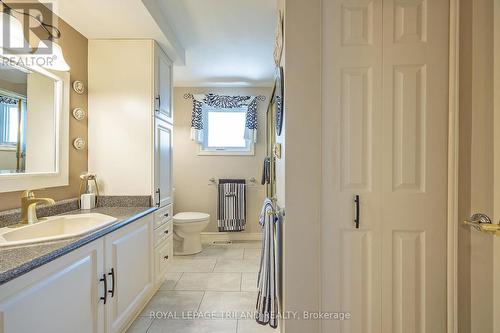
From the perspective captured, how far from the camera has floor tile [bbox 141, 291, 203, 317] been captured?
1.98 metres

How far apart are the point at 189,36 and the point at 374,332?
2782mm

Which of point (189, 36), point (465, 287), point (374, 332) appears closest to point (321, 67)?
point (465, 287)

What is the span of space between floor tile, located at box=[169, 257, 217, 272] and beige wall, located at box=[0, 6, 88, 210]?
1384 mm

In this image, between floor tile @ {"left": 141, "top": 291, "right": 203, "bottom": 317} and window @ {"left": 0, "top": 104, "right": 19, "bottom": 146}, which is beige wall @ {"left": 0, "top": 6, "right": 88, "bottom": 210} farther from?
floor tile @ {"left": 141, "top": 291, "right": 203, "bottom": 317}

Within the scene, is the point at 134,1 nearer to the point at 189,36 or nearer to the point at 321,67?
the point at 189,36

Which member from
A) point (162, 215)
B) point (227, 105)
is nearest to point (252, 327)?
point (162, 215)

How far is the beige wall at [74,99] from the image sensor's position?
5.99 feet

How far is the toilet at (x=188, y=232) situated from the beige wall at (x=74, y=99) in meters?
1.34

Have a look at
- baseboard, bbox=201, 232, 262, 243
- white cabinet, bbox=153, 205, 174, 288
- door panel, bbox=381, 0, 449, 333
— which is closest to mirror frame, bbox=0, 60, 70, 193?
white cabinet, bbox=153, 205, 174, 288

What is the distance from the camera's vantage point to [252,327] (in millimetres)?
1783

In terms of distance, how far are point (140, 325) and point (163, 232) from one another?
774 mm

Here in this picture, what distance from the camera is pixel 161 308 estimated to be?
200 centimetres

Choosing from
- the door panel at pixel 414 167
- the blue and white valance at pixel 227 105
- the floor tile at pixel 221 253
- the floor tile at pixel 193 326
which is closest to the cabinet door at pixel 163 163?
the floor tile at pixel 193 326

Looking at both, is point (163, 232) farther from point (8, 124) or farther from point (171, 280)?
point (8, 124)
